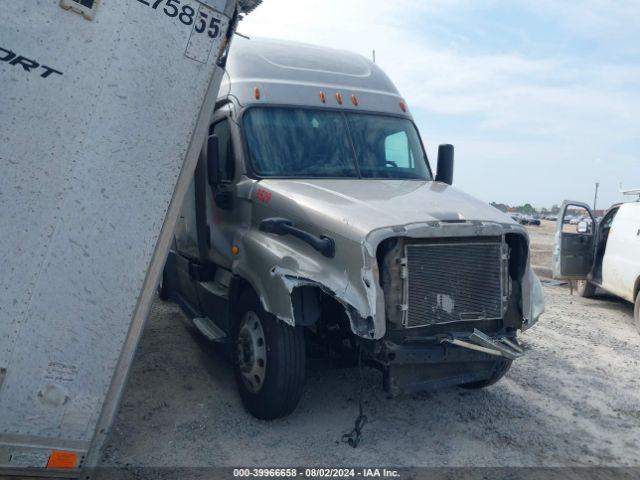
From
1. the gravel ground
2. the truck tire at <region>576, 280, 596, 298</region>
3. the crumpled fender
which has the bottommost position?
the truck tire at <region>576, 280, 596, 298</region>

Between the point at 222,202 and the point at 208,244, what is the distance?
2.02 ft

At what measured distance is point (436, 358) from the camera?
402cm

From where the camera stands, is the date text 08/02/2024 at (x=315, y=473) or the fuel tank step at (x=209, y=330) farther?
the fuel tank step at (x=209, y=330)

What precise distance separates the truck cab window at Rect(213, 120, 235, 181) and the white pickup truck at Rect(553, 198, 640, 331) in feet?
18.9

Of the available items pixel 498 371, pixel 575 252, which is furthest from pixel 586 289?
pixel 498 371

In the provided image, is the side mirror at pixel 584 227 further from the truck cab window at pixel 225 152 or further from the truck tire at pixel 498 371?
the truck cab window at pixel 225 152

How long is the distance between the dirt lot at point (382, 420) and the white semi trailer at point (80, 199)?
103 centimetres

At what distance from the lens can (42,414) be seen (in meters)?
2.92

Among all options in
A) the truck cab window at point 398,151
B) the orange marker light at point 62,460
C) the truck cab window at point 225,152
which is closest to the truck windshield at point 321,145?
the truck cab window at point 398,151

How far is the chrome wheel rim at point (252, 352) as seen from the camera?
14.6 ft

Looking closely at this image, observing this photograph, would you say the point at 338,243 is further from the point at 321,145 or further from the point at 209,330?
the point at 209,330

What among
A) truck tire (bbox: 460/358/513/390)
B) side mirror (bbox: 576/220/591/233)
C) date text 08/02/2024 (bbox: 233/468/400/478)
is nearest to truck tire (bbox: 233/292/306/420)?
date text 08/02/2024 (bbox: 233/468/400/478)

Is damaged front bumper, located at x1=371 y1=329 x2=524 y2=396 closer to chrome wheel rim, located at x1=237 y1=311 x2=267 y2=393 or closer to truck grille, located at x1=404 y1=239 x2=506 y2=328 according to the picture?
truck grille, located at x1=404 y1=239 x2=506 y2=328

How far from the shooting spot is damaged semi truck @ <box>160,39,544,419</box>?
388 cm
